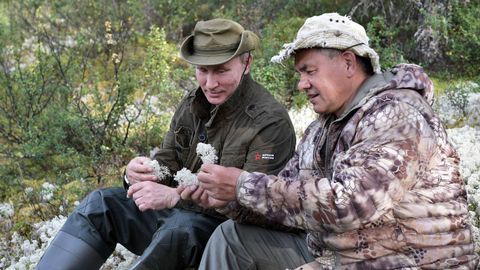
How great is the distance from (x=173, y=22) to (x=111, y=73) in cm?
161

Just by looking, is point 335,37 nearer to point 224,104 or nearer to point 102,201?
point 224,104

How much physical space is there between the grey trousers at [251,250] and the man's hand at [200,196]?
0.22 m

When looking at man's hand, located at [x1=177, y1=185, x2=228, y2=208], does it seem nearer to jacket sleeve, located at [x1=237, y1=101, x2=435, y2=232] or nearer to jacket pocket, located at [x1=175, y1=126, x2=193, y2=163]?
jacket sleeve, located at [x1=237, y1=101, x2=435, y2=232]

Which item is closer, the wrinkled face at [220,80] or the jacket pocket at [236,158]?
the jacket pocket at [236,158]

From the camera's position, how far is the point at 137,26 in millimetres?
10234

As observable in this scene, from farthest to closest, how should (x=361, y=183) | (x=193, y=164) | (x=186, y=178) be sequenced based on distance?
(x=193, y=164) < (x=186, y=178) < (x=361, y=183)

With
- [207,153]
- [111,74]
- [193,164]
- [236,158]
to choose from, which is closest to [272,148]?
[236,158]

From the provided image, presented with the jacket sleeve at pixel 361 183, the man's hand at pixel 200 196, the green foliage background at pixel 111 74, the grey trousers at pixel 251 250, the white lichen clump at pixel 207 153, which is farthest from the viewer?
the green foliage background at pixel 111 74

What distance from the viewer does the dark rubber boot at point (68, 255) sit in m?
3.66

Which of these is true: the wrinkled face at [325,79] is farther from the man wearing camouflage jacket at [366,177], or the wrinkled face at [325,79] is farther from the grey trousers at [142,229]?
the grey trousers at [142,229]

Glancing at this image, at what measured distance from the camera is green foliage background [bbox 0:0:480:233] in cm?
689

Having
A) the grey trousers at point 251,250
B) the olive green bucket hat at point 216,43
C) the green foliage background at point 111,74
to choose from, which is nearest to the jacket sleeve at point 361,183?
the grey trousers at point 251,250

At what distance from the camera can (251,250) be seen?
126 inches

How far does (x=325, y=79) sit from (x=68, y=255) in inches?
75.6
